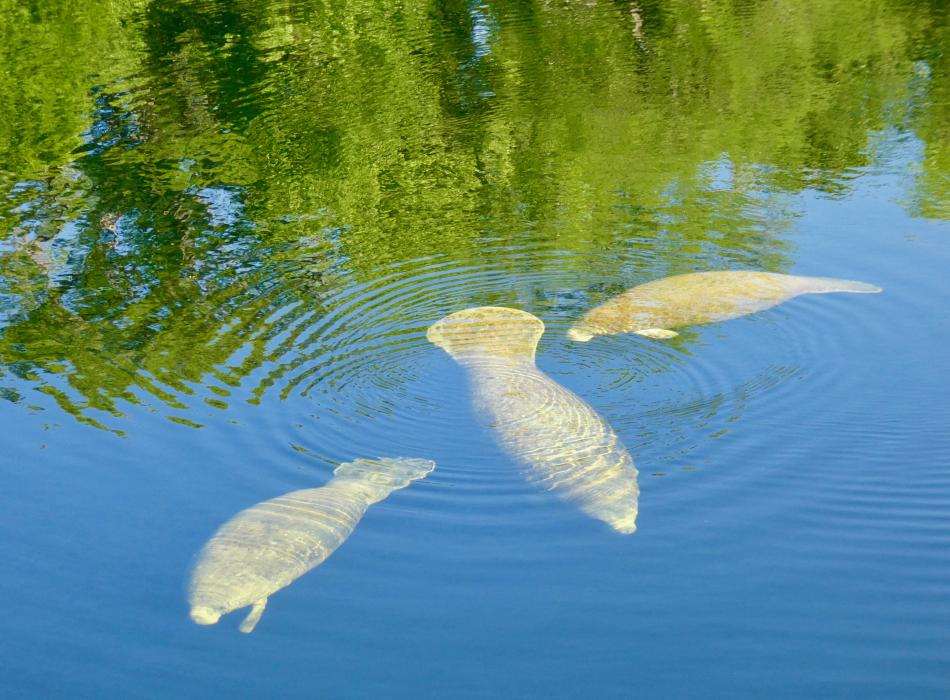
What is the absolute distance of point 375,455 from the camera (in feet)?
16.5

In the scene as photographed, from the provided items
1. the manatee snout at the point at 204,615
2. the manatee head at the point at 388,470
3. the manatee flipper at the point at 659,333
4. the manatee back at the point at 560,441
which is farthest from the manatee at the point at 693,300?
the manatee snout at the point at 204,615

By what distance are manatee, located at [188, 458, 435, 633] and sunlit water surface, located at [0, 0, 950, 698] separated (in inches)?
3.3

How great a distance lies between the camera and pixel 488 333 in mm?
6410

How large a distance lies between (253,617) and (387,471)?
1.09 meters

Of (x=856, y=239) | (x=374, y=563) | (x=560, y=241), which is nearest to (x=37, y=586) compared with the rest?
(x=374, y=563)

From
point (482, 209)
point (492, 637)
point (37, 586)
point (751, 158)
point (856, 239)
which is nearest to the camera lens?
point (492, 637)

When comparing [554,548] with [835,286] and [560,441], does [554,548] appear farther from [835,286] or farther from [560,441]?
[835,286]

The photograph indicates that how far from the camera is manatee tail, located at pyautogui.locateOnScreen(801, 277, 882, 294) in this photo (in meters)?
6.61

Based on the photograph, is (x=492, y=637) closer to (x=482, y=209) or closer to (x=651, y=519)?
(x=651, y=519)

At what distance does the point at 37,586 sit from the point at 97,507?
1.81 ft

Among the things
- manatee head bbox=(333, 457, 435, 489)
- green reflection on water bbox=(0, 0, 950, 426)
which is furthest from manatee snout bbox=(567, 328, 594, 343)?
manatee head bbox=(333, 457, 435, 489)

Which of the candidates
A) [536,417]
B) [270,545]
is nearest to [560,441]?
[536,417]

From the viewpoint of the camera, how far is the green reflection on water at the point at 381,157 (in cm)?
703

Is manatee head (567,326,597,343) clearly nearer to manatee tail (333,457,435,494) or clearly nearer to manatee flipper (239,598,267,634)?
manatee tail (333,457,435,494)
